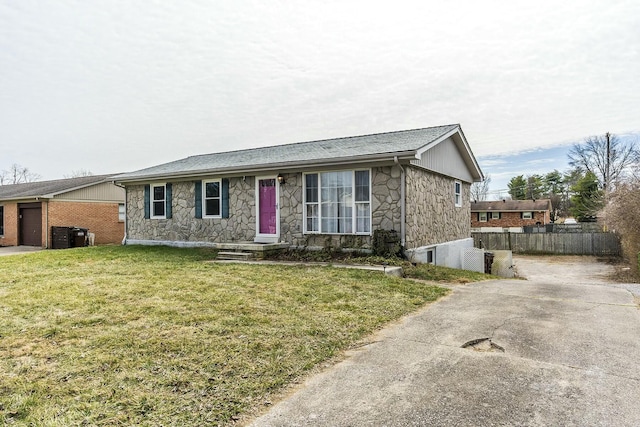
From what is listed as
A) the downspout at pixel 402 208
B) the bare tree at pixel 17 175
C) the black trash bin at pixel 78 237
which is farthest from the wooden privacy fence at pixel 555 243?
the bare tree at pixel 17 175

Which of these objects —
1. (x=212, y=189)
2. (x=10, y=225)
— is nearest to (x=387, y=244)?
(x=212, y=189)

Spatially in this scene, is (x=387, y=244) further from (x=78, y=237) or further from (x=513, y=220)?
(x=513, y=220)

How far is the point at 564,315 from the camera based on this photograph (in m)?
5.61

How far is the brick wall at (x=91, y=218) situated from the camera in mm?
19969

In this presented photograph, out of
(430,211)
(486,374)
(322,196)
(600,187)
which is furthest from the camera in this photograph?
(600,187)

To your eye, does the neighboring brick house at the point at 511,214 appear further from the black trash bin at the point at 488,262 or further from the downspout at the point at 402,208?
the downspout at the point at 402,208

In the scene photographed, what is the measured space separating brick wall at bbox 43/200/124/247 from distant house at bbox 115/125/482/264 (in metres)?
6.65

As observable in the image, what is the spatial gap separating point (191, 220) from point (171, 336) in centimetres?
1019

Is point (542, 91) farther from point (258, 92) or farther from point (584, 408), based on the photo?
point (584, 408)

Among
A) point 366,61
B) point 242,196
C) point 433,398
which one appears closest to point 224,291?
point 433,398

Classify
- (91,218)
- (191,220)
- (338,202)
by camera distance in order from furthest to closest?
(91,218)
(191,220)
(338,202)

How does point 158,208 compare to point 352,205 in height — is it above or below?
above

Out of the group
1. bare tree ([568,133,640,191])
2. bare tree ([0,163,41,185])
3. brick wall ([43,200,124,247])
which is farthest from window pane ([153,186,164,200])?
bare tree ([0,163,41,185])

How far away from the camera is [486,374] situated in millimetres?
3502
